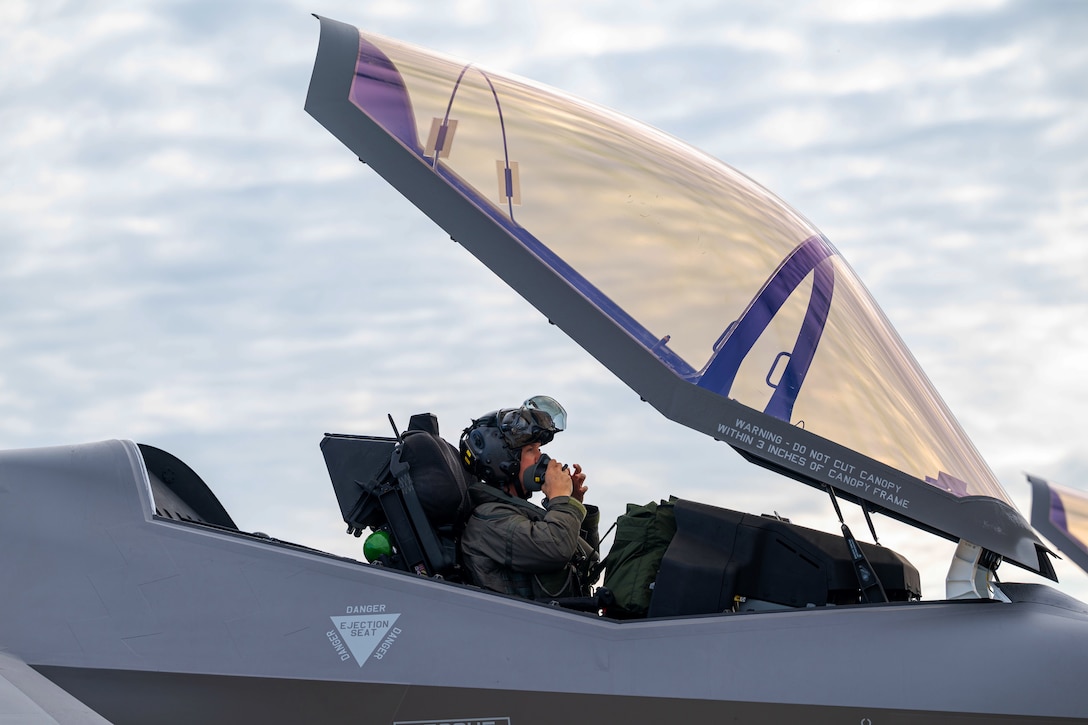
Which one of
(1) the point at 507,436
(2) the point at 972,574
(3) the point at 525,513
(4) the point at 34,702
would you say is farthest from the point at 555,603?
(4) the point at 34,702

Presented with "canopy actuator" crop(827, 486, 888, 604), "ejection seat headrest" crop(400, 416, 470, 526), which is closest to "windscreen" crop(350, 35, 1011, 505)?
"canopy actuator" crop(827, 486, 888, 604)

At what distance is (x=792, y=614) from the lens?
4438 millimetres

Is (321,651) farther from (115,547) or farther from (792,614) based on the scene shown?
(792,614)

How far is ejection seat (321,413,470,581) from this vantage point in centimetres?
529

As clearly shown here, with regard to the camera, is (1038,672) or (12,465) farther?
(12,465)

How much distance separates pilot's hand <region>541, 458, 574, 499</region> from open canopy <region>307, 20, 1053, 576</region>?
4.03 ft

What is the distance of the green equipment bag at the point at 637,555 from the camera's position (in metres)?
4.98

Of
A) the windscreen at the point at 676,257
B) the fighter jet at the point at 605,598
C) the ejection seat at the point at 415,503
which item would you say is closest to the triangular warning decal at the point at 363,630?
the fighter jet at the point at 605,598

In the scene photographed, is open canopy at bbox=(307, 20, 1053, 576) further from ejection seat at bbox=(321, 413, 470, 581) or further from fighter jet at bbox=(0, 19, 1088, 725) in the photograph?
ejection seat at bbox=(321, 413, 470, 581)

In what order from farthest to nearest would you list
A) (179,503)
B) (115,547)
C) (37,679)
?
(179,503) < (115,547) < (37,679)

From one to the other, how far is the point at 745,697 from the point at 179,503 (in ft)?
9.72

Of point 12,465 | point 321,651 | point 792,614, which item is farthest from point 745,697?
point 12,465

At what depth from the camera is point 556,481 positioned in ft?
18.0

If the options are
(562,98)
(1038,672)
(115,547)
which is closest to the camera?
(1038,672)
